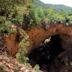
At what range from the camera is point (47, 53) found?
1534 cm

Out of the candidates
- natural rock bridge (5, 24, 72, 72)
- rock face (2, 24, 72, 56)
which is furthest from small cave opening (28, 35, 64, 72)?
rock face (2, 24, 72, 56)

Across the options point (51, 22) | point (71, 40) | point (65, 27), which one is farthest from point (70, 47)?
point (51, 22)

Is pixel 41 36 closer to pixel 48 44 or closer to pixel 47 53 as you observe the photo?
pixel 47 53

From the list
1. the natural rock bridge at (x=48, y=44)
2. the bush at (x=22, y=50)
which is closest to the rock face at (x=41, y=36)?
the natural rock bridge at (x=48, y=44)

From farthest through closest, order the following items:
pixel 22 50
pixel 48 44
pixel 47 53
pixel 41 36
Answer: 1. pixel 48 44
2. pixel 47 53
3. pixel 41 36
4. pixel 22 50

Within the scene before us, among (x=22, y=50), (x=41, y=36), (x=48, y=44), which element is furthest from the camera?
(x=48, y=44)

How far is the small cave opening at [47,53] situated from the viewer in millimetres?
14961

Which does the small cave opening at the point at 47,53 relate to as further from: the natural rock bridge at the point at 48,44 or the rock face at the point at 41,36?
the rock face at the point at 41,36

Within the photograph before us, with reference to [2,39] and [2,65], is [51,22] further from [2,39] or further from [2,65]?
[2,65]

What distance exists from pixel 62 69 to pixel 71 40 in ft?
4.54

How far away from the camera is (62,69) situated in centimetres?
1430

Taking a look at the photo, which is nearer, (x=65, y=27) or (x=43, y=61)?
(x=65, y=27)

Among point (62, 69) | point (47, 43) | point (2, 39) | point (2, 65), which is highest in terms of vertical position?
point (47, 43)

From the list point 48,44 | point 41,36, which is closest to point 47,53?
point 48,44
